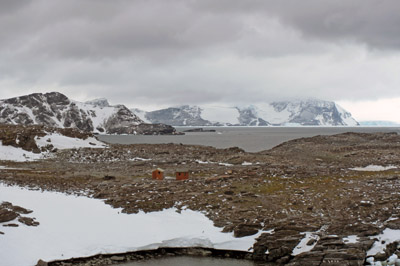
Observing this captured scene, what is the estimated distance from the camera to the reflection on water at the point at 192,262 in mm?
23344

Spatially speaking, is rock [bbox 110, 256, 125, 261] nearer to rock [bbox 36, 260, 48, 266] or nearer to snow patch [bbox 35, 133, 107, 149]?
rock [bbox 36, 260, 48, 266]


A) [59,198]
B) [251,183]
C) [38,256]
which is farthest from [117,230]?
[251,183]

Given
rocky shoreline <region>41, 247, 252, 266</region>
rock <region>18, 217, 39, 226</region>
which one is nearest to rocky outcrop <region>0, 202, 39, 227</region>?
rock <region>18, 217, 39, 226</region>

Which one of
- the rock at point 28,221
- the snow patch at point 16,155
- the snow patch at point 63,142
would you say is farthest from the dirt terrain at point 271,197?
the snow patch at point 63,142

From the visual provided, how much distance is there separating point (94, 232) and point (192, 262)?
7225 millimetres

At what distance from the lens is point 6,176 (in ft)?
135

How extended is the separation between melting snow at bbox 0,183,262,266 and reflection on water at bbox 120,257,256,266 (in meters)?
1.31

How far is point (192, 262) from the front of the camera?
23625 millimetres

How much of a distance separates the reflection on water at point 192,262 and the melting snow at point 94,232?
51.7 inches

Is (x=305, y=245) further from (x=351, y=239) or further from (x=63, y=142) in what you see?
(x=63, y=142)

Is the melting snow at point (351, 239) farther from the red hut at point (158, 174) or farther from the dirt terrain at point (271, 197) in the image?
the red hut at point (158, 174)

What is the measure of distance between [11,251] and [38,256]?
60.1 inches

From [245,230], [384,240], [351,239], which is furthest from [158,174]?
[384,240]

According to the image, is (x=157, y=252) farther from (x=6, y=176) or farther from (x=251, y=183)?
(x=6, y=176)
